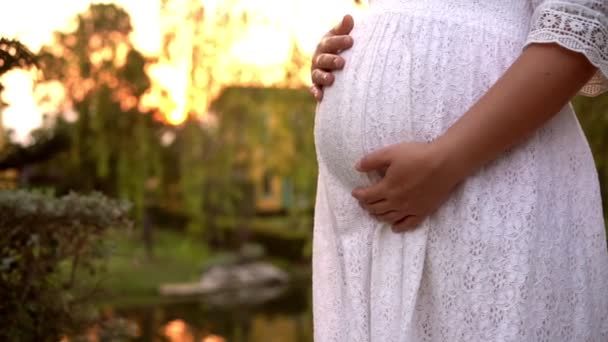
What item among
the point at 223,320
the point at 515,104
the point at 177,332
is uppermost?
the point at 515,104

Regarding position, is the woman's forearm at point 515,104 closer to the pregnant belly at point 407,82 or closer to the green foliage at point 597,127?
the pregnant belly at point 407,82

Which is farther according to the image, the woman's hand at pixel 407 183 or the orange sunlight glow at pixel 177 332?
the orange sunlight glow at pixel 177 332

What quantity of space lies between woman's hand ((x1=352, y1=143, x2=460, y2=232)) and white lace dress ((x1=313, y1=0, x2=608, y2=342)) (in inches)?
1.1

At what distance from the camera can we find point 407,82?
1.05 metres

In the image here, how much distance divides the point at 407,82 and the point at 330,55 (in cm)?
18

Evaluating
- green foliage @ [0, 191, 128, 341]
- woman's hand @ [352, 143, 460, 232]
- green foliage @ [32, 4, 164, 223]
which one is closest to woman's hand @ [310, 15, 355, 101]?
woman's hand @ [352, 143, 460, 232]

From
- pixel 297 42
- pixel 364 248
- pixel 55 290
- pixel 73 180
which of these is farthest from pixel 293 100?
pixel 364 248

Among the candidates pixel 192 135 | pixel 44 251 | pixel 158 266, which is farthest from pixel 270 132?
pixel 44 251

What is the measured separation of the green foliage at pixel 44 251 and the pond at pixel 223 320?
582 cm

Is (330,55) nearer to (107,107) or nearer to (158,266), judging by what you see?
(107,107)

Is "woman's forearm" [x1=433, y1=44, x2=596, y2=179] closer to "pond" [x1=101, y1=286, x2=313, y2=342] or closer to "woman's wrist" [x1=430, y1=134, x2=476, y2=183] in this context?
"woman's wrist" [x1=430, y1=134, x2=476, y2=183]

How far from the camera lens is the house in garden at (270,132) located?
1363 cm

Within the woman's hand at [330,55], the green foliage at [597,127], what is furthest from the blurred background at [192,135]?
the woman's hand at [330,55]

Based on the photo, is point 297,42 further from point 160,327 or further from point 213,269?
point 213,269
